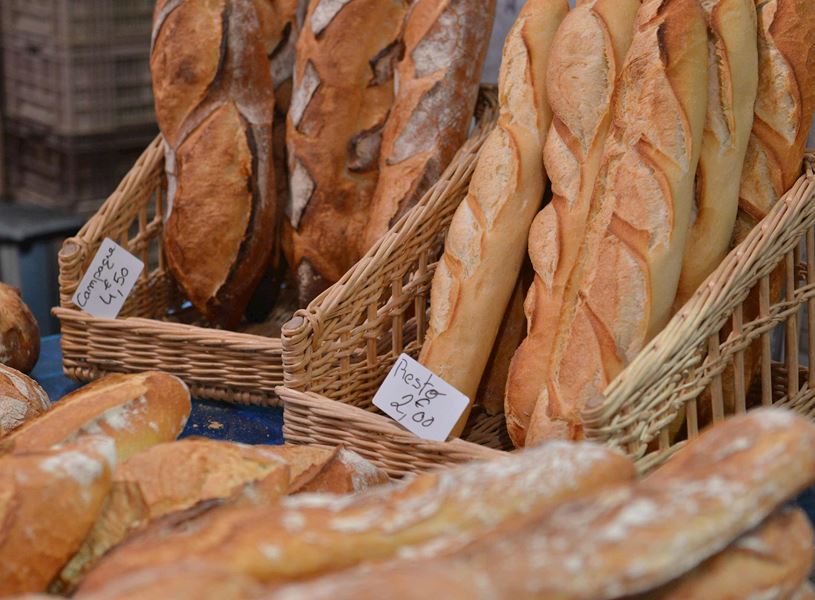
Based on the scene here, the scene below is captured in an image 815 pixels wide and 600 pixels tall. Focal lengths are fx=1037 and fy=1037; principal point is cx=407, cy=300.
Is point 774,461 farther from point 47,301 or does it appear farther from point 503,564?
point 47,301

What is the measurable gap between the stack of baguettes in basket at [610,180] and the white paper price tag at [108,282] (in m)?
0.58

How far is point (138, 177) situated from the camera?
1.86 metres

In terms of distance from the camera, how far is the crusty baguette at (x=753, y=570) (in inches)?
27.3

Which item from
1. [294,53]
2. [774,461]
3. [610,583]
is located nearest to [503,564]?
[610,583]

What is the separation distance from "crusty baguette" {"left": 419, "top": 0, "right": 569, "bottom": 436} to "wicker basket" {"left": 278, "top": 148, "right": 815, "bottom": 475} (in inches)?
3.5

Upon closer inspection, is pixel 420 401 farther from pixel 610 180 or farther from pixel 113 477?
pixel 113 477

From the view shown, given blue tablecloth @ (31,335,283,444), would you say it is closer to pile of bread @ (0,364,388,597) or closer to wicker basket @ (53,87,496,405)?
wicker basket @ (53,87,496,405)

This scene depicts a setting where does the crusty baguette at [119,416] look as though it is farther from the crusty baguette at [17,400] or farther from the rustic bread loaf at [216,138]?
the rustic bread loaf at [216,138]

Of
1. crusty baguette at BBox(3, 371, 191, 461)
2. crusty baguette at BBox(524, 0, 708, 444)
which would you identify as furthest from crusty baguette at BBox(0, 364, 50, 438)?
crusty baguette at BBox(524, 0, 708, 444)

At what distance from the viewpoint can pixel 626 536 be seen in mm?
631

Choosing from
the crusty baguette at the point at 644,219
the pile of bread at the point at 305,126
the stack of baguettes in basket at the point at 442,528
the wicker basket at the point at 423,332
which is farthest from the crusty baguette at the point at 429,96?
the stack of baguettes in basket at the point at 442,528

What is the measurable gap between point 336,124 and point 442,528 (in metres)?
1.14

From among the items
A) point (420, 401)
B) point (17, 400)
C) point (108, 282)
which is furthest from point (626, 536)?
point (108, 282)

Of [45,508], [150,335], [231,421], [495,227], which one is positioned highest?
[495,227]
